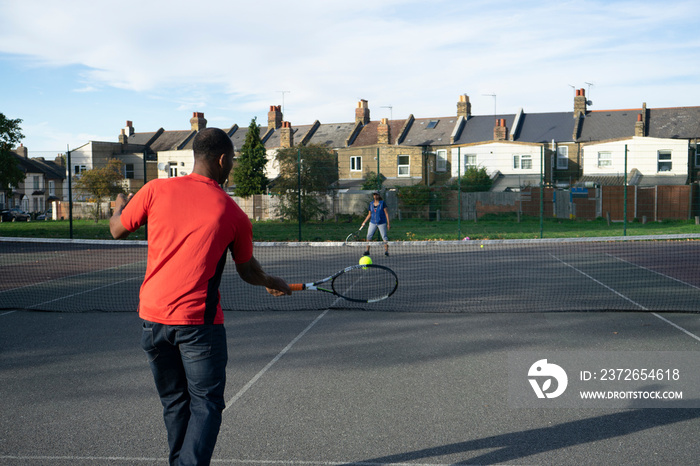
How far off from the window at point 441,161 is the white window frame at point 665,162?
1568 cm

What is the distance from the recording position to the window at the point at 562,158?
48375 millimetres

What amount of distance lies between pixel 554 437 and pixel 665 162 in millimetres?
45611

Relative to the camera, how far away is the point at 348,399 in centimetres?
518

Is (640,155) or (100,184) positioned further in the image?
(640,155)

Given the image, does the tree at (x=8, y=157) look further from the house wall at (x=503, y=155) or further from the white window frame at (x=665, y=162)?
the white window frame at (x=665, y=162)

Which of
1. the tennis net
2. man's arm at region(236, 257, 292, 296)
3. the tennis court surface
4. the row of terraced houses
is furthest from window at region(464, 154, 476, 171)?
man's arm at region(236, 257, 292, 296)

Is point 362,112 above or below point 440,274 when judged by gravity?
above

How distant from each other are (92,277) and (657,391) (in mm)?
11774

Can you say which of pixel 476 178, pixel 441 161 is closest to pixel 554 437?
pixel 476 178

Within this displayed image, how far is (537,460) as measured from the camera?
157 inches

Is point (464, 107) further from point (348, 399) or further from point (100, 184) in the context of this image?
point (348, 399)

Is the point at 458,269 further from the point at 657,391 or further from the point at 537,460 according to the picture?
the point at 537,460

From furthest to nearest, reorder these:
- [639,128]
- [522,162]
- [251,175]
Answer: [639,128], [522,162], [251,175]

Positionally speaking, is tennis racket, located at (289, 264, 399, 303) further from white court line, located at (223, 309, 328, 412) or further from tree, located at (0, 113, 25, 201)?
tree, located at (0, 113, 25, 201)
